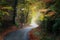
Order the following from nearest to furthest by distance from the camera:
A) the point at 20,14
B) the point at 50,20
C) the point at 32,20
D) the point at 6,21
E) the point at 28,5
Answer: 1. the point at 50,20
2. the point at 6,21
3. the point at 28,5
4. the point at 20,14
5. the point at 32,20

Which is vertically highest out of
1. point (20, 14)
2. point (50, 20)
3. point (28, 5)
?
point (50, 20)

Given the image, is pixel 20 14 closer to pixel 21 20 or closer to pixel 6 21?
pixel 21 20

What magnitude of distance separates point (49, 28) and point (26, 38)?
2.63 metres

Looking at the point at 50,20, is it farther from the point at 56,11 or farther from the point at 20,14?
the point at 20,14

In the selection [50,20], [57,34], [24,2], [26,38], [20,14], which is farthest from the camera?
[20,14]

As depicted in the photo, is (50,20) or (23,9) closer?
(50,20)

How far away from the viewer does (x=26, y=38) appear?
51.7 ft

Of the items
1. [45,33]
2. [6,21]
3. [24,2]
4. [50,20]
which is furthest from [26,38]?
[24,2]

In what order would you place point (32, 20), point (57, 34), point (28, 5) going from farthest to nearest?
point (32, 20) < point (28, 5) < point (57, 34)

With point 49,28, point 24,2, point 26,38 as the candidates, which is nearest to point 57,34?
point 49,28

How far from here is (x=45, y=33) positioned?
15211 millimetres

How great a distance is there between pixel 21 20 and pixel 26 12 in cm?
229

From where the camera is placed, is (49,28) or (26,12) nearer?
(49,28)

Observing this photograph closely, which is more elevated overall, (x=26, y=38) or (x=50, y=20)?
(x=50, y=20)
